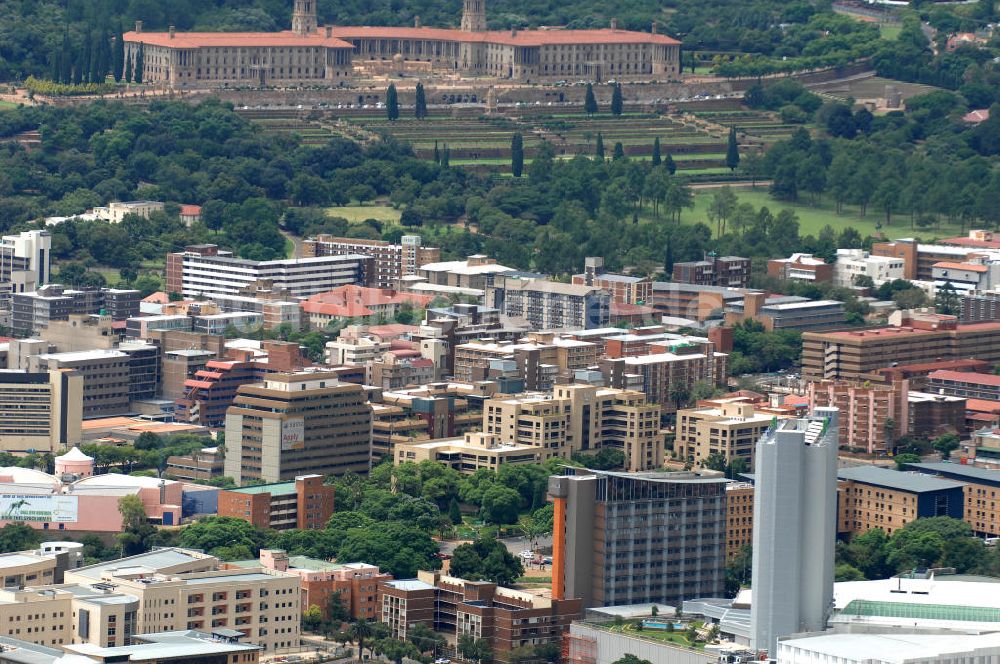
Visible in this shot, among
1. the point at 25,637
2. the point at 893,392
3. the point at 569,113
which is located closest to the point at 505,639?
the point at 25,637

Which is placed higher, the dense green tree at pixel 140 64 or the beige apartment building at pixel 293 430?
the dense green tree at pixel 140 64

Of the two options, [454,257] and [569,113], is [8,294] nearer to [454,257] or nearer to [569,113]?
[454,257]

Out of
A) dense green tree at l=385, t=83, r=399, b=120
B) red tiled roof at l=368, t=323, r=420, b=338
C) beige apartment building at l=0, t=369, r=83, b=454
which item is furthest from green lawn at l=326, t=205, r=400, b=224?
beige apartment building at l=0, t=369, r=83, b=454

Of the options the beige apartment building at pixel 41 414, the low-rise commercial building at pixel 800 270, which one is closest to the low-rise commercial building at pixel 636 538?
the beige apartment building at pixel 41 414

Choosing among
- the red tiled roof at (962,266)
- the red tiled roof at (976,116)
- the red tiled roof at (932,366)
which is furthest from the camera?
the red tiled roof at (976,116)

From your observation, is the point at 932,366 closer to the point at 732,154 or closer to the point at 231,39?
the point at 732,154

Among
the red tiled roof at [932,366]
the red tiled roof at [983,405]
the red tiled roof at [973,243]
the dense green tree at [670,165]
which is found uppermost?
the dense green tree at [670,165]

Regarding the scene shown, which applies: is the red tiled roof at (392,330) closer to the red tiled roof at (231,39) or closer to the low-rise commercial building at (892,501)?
the low-rise commercial building at (892,501)

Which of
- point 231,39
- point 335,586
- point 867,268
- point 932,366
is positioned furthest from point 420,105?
point 335,586
